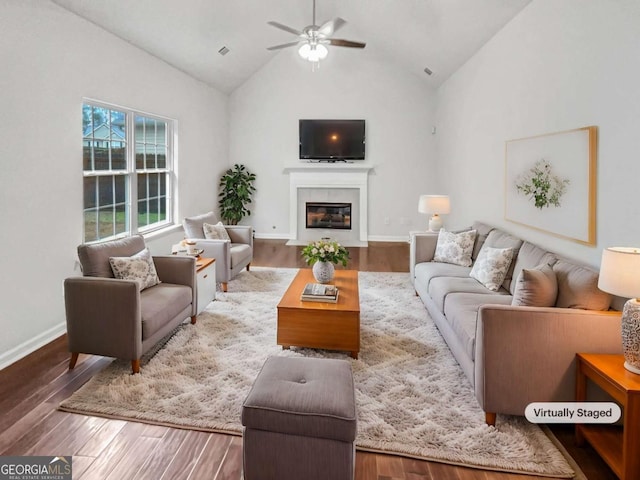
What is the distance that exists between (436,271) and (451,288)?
68 cm

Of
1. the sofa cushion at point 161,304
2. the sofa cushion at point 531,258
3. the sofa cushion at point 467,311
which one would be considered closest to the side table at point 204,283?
the sofa cushion at point 161,304

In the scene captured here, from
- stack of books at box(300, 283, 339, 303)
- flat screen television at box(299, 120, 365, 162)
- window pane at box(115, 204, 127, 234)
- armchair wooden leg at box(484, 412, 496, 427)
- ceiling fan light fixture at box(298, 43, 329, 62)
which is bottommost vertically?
armchair wooden leg at box(484, 412, 496, 427)

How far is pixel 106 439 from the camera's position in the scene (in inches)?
94.2

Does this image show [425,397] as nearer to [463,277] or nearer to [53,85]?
[463,277]

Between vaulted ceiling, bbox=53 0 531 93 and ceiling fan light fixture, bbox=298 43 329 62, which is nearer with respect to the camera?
vaulted ceiling, bbox=53 0 531 93

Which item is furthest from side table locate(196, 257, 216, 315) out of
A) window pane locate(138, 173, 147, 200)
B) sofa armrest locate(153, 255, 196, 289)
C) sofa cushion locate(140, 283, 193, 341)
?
window pane locate(138, 173, 147, 200)

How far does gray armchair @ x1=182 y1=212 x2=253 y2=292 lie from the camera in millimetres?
5312

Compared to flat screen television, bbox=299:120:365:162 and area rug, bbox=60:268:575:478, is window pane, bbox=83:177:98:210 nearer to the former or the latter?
area rug, bbox=60:268:575:478

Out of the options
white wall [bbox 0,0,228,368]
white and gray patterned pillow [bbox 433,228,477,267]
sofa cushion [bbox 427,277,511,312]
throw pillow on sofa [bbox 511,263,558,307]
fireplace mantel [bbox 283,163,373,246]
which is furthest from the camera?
fireplace mantel [bbox 283,163,373,246]

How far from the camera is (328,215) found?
8.96m

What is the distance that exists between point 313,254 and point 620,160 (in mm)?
2450

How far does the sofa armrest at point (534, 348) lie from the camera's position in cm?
240

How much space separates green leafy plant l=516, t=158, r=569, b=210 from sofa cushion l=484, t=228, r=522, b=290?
39cm

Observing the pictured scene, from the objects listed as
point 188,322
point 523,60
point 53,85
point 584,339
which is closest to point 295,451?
point 584,339
